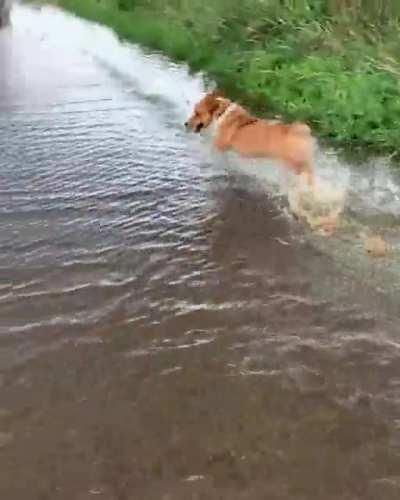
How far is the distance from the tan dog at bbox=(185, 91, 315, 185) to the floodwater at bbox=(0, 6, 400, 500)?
0.42 metres

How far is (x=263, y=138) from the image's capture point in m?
8.39

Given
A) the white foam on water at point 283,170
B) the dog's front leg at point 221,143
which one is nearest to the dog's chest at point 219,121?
the dog's front leg at point 221,143

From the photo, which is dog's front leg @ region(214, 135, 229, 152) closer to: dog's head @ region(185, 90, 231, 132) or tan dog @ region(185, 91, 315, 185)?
tan dog @ region(185, 91, 315, 185)

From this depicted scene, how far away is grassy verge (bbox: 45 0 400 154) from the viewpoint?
34.5 ft

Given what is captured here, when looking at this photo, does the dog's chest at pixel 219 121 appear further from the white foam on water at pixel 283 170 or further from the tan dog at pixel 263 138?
the white foam on water at pixel 283 170

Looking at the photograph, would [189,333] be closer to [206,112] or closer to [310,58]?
[206,112]

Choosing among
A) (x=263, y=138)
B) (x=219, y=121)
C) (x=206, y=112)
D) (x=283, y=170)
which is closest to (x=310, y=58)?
(x=206, y=112)

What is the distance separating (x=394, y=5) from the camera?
11555mm

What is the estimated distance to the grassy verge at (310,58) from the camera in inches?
414

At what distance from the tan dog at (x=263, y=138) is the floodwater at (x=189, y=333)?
423 millimetres

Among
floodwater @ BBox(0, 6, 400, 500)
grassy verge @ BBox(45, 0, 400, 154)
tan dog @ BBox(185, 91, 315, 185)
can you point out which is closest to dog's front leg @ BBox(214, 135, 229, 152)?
tan dog @ BBox(185, 91, 315, 185)

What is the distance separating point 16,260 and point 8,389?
2107 millimetres

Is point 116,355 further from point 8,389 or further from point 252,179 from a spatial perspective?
point 252,179

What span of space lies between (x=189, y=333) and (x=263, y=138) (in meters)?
3.39
